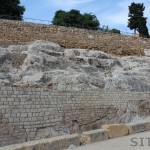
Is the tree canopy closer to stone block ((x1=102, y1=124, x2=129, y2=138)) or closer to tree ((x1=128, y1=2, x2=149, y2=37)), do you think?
tree ((x1=128, y1=2, x2=149, y2=37))

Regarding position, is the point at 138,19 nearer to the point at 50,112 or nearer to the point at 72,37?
the point at 72,37

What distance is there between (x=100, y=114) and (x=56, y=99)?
7.52ft

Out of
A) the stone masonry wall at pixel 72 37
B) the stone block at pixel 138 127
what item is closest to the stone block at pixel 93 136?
the stone block at pixel 138 127

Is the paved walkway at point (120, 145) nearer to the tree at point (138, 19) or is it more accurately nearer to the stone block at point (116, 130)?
the stone block at point (116, 130)

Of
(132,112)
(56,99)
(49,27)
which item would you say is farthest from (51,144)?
(49,27)

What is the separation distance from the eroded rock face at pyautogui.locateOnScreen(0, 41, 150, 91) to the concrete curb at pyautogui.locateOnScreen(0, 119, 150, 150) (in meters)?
5.11

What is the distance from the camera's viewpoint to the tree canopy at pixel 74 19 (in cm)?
4075

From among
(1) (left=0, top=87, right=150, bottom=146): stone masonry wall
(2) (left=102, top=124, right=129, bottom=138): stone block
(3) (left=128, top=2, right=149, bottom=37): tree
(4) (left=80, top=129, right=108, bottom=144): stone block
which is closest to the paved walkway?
(4) (left=80, top=129, right=108, bottom=144): stone block

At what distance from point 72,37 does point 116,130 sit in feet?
51.0

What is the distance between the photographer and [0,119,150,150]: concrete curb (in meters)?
6.43

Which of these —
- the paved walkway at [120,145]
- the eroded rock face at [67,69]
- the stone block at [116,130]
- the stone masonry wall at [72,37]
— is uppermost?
the stone masonry wall at [72,37]

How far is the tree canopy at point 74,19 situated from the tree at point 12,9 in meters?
6.62

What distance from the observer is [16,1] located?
33.7 metres

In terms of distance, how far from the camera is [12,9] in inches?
1291
